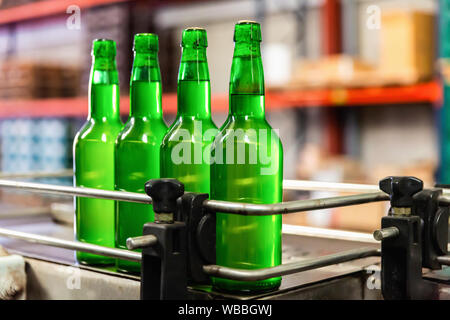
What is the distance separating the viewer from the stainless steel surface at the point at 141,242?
2.03 ft

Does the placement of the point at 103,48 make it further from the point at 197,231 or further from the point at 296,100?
the point at 296,100

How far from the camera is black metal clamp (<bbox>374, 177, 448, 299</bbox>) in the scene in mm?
706

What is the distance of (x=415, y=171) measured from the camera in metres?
3.40

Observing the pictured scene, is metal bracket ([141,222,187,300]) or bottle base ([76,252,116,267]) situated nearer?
metal bracket ([141,222,187,300])

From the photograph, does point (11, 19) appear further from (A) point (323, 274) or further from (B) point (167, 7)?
(A) point (323, 274)

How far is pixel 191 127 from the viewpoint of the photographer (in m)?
Result: 0.78

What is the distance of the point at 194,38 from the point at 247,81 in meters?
0.08

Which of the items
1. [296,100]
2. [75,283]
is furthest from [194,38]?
[296,100]

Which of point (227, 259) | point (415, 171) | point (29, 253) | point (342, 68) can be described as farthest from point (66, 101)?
point (227, 259)

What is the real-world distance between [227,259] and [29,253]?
1.36 ft

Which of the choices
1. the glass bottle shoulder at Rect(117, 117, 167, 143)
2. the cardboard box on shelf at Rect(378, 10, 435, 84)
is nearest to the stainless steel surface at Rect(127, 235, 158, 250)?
the glass bottle shoulder at Rect(117, 117, 167, 143)

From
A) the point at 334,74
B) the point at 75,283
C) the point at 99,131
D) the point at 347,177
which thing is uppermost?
the point at 334,74

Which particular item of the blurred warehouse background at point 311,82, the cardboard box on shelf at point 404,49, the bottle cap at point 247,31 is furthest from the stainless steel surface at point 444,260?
the cardboard box on shelf at point 404,49

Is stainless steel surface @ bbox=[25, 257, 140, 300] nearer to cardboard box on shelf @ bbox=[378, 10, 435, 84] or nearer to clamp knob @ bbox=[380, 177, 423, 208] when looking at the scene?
clamp knob @ bbox=[380, 177, 423, 208]
